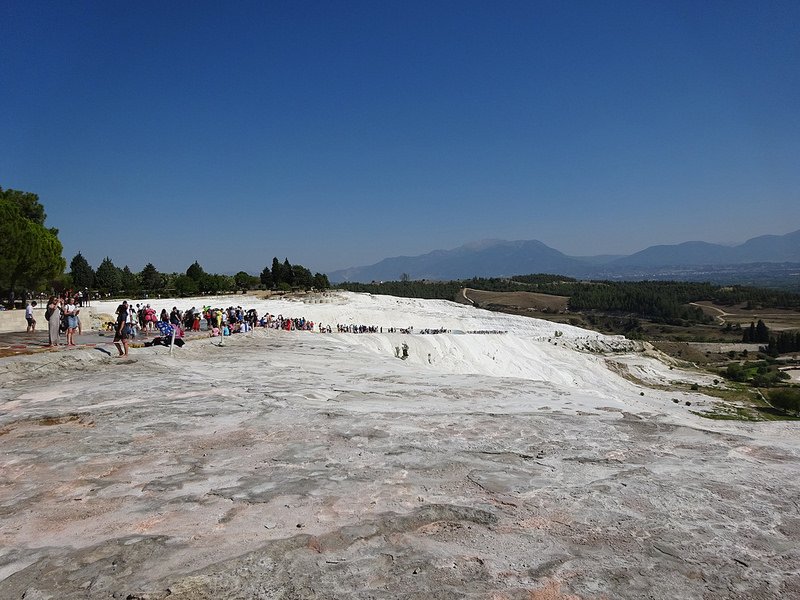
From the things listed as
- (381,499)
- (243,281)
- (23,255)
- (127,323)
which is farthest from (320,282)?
(381,499)

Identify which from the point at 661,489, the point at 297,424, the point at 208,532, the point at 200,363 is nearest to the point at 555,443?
the point at 661,489

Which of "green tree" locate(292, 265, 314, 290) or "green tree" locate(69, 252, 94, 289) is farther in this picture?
"green tree" locate(292, 265, 314, 290)

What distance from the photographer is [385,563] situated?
4.05 meters

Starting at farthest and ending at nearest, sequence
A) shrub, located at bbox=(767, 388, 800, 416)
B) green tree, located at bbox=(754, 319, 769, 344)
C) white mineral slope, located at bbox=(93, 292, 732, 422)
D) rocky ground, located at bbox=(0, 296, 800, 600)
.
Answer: green tree, located at bbox=(754, 319, 769, 344) → shrub, located at bbox=(767, 388, 800, 416) → white mineral slope, located at bbox=(93, 292, 732, 422) → rocky ground, located at bbox=(0, 296, 800, 600)

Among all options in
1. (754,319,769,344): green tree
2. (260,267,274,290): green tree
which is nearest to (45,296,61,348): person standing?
(260,267,274,290): green tree

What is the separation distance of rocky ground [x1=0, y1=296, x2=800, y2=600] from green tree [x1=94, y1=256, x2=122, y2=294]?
60.7 metres

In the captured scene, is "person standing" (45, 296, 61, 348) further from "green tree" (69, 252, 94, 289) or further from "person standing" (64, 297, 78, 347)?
"green tree" (69, 252, 94, 289)

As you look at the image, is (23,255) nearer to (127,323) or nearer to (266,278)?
(127,323)

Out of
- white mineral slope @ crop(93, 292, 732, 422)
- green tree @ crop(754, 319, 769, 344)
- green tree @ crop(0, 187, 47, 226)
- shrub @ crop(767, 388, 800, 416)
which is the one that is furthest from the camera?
green tree @ crop(754, 319, 769, 344)

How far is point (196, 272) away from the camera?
228 feet

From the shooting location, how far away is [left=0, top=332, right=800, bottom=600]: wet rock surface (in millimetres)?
3879

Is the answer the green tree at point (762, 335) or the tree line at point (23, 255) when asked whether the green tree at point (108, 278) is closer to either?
the tree line at point (23, 255)

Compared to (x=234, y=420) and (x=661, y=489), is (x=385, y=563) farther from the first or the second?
(x=234, y=420)

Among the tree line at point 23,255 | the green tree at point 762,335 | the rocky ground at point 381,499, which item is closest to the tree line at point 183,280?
the tree line at point 23,255
